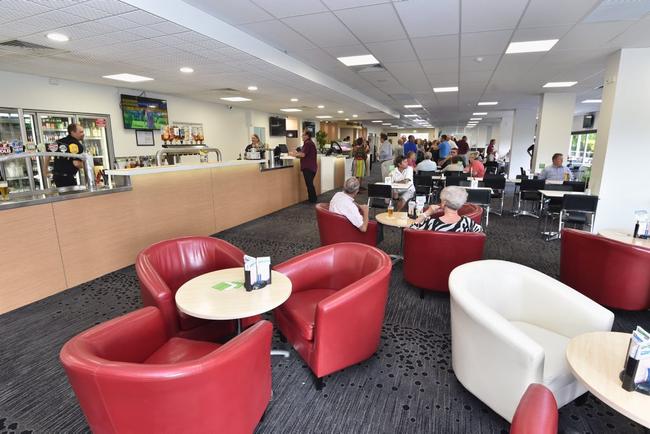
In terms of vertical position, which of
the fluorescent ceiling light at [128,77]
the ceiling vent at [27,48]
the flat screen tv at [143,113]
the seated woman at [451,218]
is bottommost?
the seated woman at [451,218]

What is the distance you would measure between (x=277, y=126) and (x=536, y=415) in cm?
1276

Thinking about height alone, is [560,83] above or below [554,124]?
above

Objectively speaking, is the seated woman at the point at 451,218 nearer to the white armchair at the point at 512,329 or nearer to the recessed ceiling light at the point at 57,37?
the white armchair at the point at 512,329

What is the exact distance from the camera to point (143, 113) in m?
7.47

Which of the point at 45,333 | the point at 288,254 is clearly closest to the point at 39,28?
the point at 45,333

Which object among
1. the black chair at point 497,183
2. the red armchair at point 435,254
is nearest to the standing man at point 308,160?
the black chair at point 497,183

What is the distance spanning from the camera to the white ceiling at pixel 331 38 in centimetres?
323

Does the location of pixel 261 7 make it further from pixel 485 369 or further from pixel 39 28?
pixel 485 369

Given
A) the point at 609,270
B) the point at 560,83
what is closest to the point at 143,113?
the point at 609,270

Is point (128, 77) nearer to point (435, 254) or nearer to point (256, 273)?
point (256, 273)

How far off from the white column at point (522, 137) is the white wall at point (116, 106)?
360 inches

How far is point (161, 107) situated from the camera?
7883 millimetres

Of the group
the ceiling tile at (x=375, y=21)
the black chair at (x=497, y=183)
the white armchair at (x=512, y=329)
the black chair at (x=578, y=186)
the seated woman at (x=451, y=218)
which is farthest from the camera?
the black chair at (x=497, y=183)

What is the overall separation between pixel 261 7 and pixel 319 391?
3.45m
